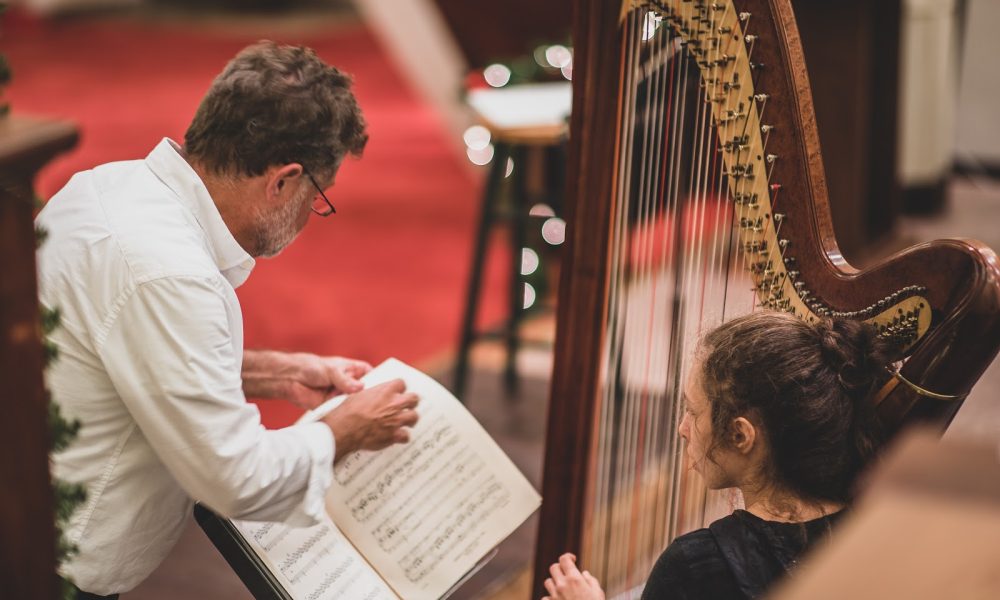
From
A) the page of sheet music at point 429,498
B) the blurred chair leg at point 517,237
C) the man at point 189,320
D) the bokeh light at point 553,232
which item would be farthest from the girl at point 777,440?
the bokeh light at point 553,232

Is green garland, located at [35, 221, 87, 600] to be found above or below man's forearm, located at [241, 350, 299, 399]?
above

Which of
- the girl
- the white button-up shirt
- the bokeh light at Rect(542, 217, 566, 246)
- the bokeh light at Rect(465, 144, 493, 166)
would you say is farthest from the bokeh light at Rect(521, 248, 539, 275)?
the girl

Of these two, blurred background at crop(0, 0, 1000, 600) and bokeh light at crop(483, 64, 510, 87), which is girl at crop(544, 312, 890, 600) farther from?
bokeh light at crop(483, 64, 510, 87)

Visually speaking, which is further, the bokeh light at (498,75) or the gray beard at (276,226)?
the bokeh light at (498,75)

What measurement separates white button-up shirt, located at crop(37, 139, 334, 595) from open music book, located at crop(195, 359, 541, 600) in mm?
138

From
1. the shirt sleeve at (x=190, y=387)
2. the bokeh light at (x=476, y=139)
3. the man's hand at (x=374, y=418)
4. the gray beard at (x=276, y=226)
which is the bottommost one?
the man's hand at (x=374, y=418)

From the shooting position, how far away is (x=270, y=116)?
158cm

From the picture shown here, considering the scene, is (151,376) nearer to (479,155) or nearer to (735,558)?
(735,558)

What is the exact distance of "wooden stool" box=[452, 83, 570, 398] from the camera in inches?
136

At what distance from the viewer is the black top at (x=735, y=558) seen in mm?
1441

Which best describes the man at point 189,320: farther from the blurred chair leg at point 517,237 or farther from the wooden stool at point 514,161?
the blurred chair leg at point 517,237

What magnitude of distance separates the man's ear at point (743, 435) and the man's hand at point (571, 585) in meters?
0.28

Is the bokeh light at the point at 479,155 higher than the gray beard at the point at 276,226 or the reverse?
the reverse

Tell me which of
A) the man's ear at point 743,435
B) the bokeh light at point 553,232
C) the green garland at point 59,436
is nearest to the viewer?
the green garland at point 59,436
